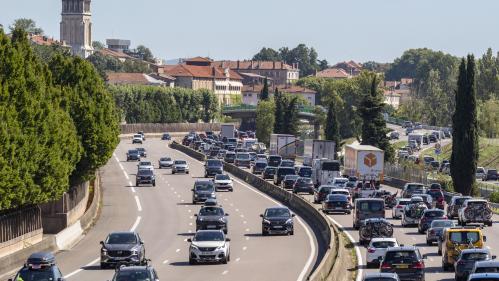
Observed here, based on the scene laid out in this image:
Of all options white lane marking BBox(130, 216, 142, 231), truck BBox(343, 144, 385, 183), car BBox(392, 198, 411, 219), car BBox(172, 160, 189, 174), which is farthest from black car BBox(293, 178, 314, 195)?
car BBox(172, 160, 189, 174)

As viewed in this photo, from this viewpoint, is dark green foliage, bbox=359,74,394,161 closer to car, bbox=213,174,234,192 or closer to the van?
car, bbox=213,174,234,192

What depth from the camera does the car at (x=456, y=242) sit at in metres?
49.0

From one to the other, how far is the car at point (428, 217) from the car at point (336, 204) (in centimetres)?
1398

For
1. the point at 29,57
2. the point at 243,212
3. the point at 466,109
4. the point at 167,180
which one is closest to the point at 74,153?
the point at 29,57

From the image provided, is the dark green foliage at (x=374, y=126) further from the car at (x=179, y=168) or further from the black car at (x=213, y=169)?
the black car at (x=213, y=169)

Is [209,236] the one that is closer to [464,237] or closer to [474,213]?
[464,237]

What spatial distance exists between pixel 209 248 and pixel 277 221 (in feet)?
47.9

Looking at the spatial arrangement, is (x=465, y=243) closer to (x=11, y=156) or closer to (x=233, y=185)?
(x=11, y=156)

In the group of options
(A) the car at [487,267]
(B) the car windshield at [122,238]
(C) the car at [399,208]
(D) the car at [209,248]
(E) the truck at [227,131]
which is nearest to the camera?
(A) the car at [487,267]

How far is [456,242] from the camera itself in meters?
49.2

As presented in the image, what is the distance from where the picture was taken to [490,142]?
184250 millimetres

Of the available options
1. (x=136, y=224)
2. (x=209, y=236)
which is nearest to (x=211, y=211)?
(x=136, y=224)

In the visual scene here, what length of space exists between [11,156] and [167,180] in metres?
60.6

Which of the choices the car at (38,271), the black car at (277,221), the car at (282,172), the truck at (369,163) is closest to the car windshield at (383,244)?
the car at (38,271)
